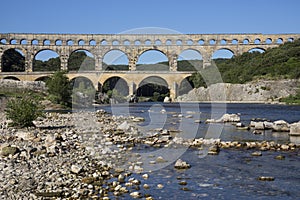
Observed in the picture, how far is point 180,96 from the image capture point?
65.9 meters

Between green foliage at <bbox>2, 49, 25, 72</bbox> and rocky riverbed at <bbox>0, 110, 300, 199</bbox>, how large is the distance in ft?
229

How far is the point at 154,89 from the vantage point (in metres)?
83.4

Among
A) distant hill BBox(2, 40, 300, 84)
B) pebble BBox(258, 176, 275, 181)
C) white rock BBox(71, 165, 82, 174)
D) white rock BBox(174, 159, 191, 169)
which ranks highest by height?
distant hill BBox(2, 40, 300, 84)

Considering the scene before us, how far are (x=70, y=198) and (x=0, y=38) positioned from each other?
242ft

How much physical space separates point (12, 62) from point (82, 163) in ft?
266

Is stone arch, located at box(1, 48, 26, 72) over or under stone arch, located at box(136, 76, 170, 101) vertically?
over

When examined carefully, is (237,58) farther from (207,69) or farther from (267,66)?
(267,66)

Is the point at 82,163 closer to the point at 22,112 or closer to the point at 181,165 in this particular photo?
the point at 181,165

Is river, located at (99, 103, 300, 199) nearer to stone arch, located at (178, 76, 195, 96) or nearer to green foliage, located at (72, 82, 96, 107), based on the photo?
green foliage, located at (72, 82, 96, 107)

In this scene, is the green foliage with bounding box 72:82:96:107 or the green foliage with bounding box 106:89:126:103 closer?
the green foliage with bounding box 72:82:96:107

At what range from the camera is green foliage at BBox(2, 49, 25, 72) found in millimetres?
79425

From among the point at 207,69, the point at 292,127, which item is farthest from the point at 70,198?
the point at 207,69

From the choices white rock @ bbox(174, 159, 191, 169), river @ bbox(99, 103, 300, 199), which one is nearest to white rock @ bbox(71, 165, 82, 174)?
river @ bbox(99, 103, 300, 199)

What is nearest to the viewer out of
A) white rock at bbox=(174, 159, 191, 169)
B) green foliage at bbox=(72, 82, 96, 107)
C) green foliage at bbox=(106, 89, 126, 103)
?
white rock at bbox=(174, 159, 191, 169)
